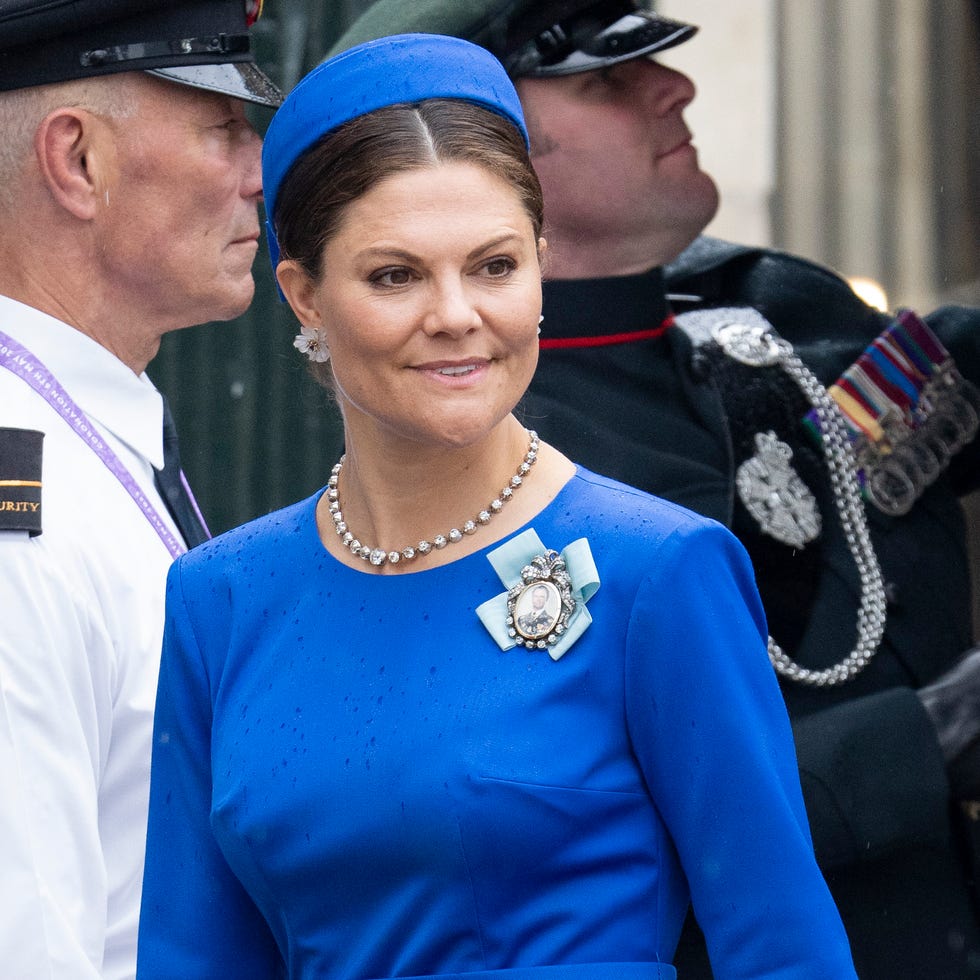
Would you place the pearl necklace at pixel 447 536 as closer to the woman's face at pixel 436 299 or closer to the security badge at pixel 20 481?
the woman's face at pixel 436 299

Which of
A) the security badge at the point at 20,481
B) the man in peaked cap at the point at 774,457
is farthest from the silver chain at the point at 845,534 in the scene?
the security badge at the point at 20,481

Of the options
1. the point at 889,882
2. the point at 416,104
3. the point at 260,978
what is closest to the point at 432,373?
the point at 416,104

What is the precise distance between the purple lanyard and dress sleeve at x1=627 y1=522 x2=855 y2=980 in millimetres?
927

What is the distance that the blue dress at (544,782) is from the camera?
4.62 feet

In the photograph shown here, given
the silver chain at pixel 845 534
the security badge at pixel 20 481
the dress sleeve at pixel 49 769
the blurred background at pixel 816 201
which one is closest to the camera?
the dress sleeve at pixel 49 769

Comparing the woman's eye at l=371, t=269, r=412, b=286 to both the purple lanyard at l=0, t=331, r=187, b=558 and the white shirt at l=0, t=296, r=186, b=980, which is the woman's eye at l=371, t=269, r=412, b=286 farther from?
the purple lanyard at l=0, t=331, r=187, b=558

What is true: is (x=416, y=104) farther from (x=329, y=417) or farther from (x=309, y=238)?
(x=329, y=417)

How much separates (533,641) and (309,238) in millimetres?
426

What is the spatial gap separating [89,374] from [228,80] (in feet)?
1.49

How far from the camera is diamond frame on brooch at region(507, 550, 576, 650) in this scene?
146cm

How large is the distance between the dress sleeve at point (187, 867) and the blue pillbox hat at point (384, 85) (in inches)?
20.1

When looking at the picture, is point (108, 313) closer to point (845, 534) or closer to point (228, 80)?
point (228, 80)

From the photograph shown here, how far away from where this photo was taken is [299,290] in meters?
1.62

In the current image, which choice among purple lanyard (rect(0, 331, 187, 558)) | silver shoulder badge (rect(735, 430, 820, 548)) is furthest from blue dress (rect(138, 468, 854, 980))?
silver shoulder badge (rect(735, 430, 820, 548))
